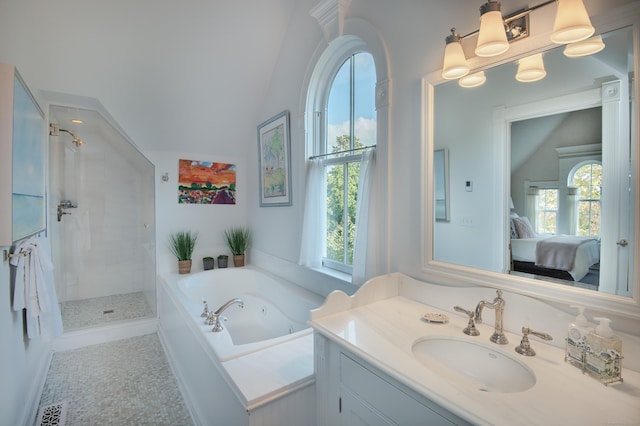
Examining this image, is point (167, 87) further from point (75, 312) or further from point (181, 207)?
point (75, 312)

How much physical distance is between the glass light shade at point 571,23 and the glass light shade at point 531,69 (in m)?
0.11

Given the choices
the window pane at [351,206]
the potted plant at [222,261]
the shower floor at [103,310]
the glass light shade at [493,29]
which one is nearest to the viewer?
the glass light shade at [493,29]

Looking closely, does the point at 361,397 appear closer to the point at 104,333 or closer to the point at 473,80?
the point at 473,80

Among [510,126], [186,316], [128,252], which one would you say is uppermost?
[510,126]

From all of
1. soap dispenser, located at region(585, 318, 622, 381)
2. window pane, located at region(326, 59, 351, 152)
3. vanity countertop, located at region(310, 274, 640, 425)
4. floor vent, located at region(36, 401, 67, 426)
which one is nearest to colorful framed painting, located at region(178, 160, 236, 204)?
window pane, located at region(326, 59, 351, 152)

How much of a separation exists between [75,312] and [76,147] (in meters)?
1.70

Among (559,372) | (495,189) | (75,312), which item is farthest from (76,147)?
(559,372)

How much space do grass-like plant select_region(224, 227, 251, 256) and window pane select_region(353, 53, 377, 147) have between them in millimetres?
1901

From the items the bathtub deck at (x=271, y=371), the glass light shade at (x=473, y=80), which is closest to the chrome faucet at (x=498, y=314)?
the bathtub deck at (x=271, y=371)

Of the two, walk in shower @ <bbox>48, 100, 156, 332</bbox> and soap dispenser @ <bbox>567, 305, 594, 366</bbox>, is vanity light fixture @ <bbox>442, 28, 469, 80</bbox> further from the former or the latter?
walk in shower @ <bbox>48, 100, 156, 332</bbox>

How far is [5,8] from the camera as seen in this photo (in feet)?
5.64

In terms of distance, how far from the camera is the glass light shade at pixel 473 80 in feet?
4.36

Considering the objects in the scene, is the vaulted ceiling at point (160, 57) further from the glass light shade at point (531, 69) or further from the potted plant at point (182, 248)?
the glass light shade at point (531, 69)

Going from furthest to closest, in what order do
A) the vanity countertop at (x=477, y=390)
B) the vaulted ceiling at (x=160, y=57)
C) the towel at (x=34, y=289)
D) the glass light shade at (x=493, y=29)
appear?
the vaulted ceiling at (x=160, y=57)
the towel at (x=34, y=289)
the glass light shade at (x=493, y=29)
the vanity countertop at (x=477, y=390)
